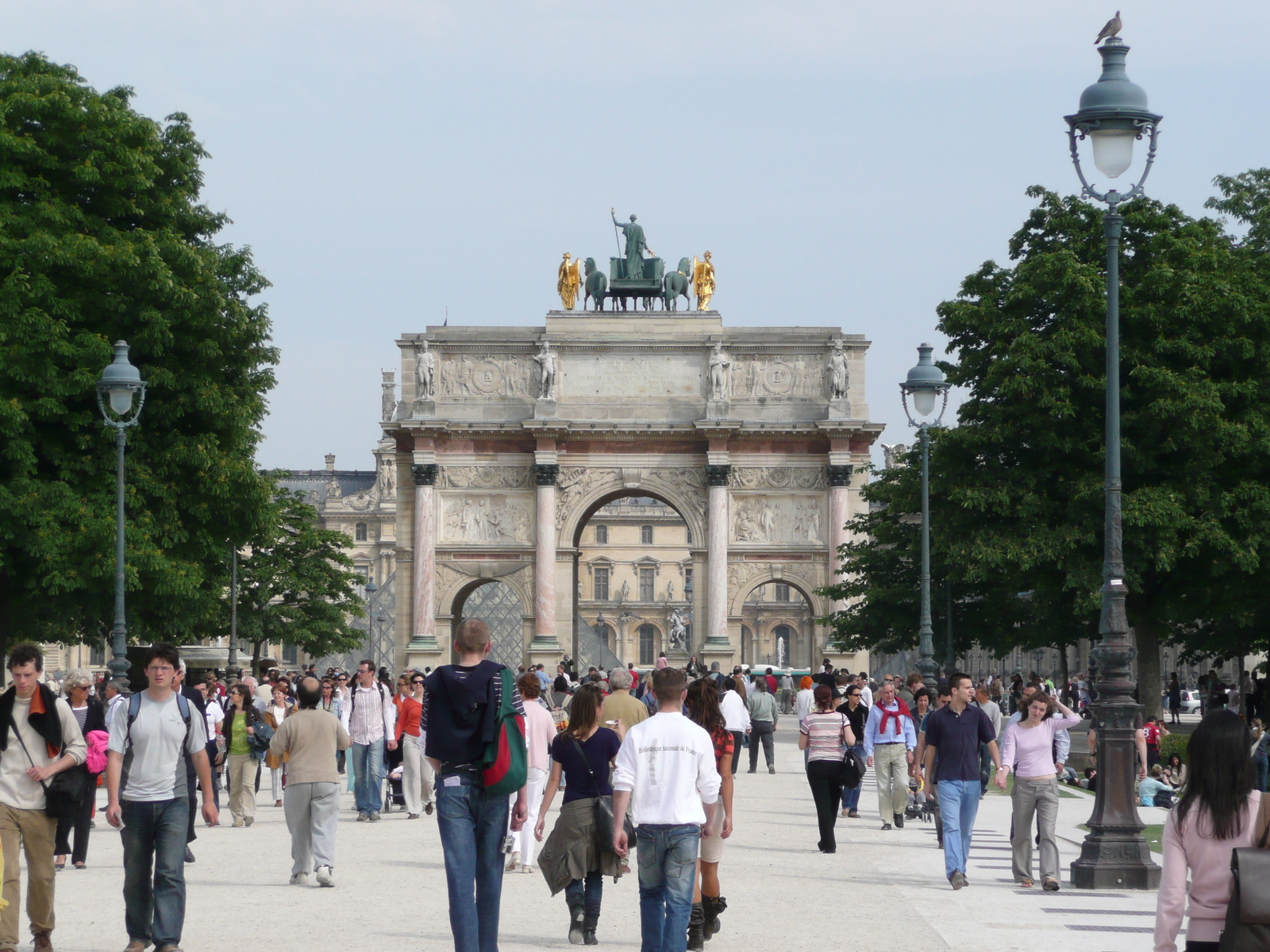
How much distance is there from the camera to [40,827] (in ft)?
38.5

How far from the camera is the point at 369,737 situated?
23.6 meters

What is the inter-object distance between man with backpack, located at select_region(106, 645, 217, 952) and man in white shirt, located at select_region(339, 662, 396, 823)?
1084 centimetres

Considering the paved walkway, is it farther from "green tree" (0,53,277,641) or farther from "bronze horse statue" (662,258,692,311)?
"bronze horse statue" (662,258,692,311)

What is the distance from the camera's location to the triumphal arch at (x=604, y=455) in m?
60.6

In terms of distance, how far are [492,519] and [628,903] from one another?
153 feet

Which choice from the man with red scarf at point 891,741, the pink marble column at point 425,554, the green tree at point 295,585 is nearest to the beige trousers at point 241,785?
the man with red scarf at point 891,741

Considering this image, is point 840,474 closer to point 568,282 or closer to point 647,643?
point 568,282

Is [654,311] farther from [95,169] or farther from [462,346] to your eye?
[95,169]

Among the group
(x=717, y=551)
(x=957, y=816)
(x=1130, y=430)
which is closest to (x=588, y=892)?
(x=957, y=816)

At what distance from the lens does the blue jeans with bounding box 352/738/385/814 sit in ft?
77.0

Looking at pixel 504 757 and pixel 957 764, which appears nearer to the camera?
pixel 504 757

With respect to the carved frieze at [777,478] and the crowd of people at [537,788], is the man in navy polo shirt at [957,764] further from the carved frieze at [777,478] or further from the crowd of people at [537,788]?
the carved frieze at [777,478]

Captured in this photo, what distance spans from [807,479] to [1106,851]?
4527 cm

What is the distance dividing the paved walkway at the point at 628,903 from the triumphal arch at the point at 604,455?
3923 centimetres
